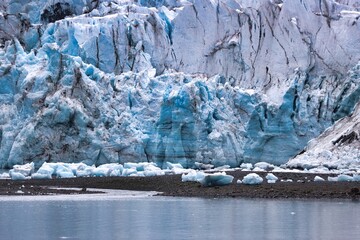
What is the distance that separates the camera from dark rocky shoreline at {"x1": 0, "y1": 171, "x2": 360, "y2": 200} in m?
21.0

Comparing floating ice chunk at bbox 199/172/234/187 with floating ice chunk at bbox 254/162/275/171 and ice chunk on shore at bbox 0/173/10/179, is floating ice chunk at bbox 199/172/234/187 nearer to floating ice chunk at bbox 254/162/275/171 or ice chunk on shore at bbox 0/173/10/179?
floating ice chunk at bbox 254/162/275/171

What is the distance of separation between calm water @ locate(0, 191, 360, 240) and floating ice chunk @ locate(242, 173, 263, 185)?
10.6 ft

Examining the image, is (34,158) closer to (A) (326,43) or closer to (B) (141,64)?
(B) (141,64)

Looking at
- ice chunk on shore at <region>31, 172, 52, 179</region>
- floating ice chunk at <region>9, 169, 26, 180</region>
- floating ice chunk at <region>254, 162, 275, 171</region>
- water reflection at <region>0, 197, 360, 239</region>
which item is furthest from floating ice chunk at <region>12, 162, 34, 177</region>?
water reflection at <region>0, 197, 360, 239</region>

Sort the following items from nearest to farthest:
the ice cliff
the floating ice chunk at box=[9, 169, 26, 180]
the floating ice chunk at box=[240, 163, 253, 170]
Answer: the floating ice chunk at box=[9, 169, 26, 180] < the floating ice chunk at box=[240, 163, 253, 170] < the ice cliff

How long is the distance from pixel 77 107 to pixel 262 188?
12578mm

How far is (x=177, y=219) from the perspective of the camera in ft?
51.4

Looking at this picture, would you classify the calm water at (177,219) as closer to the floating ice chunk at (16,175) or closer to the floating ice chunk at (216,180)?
the floating ice chunk at (216,180)

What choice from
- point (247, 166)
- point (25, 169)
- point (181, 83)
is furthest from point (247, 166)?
point (25, 169)

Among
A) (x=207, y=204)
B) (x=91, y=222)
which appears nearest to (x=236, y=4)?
(x=207, y=204)

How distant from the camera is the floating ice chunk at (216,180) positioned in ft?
74.6

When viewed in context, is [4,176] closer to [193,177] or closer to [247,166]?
[193,177]

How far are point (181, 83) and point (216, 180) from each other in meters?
11.8

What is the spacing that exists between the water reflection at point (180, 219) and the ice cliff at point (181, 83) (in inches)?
501
